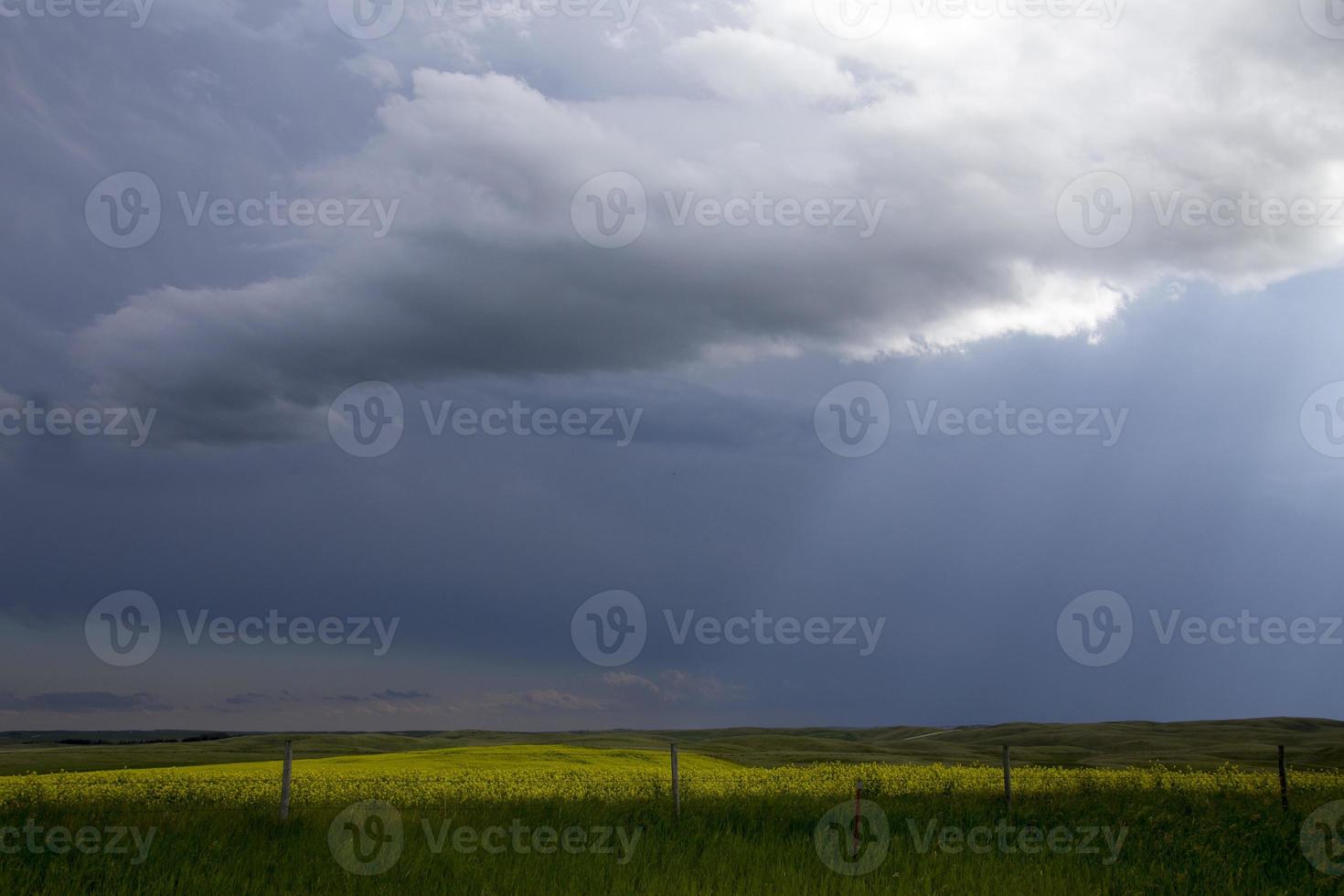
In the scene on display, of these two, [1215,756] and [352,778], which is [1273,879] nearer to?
[352,778]

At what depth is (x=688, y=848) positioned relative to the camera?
1273 cm

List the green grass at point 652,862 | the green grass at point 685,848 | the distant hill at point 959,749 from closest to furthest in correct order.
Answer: the green grass at point 652,862 → the green grass at point 685,848 → the distant hill at point 959,749

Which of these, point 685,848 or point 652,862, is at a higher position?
point 685,848

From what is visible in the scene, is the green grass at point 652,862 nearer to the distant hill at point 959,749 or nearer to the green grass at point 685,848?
the green grass at point 685,848

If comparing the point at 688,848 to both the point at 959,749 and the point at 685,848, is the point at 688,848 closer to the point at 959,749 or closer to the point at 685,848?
the point at 685,848

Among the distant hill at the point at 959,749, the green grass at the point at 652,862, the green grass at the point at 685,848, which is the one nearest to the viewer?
the green grass at the point at 652,862

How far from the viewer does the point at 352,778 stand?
95.7 feet

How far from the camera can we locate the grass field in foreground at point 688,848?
1063 cm

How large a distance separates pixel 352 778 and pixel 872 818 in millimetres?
19334

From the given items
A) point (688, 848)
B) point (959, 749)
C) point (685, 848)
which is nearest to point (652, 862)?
point (688, 848)

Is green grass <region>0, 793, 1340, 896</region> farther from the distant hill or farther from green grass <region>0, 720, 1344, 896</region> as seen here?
the distant hill

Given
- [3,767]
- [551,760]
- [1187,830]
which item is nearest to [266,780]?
[551,760]

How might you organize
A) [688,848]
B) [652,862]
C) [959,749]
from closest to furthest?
1. [652,862]
2. [688,848]
3. [959,749]

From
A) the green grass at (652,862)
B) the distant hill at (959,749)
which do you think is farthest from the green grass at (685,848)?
the distant hill at (959,749)
